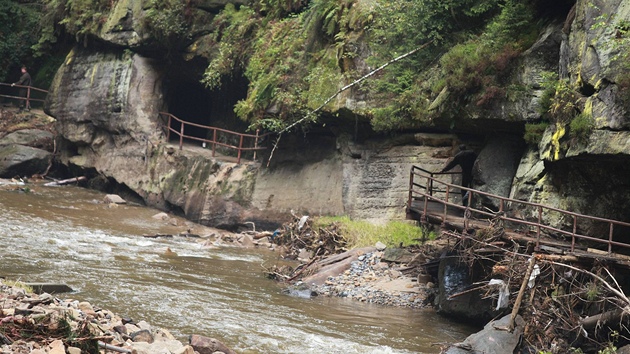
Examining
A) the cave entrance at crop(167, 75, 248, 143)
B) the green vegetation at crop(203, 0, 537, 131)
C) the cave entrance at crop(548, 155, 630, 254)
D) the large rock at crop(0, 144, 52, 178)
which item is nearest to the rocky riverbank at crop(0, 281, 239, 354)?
the cave entrance at crop(548, 155, 630, 254)

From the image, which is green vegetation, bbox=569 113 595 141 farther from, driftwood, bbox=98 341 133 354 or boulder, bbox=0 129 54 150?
boulder, bbox=0 129 54 150

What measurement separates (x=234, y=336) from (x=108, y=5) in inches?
806

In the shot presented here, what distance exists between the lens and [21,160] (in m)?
30.3

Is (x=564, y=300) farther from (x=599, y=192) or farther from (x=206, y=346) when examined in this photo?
(x=206, y=346)

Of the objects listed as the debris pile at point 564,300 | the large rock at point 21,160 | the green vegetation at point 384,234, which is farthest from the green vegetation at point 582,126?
the large rock at point 21,160

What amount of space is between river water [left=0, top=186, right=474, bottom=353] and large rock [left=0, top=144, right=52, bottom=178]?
7687 millimetres

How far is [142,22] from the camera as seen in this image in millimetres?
28328

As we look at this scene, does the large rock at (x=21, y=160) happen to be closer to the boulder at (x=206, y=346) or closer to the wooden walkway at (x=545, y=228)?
the wooden walkway at (x=545, y=228)

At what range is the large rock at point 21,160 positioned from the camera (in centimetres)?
2980

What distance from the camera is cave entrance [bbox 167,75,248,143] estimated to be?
29688 millimetres

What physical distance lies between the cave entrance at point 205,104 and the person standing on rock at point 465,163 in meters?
11.9

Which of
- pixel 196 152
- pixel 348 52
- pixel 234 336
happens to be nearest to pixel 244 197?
pixel 196 152

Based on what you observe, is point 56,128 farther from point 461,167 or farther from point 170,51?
point 461,167

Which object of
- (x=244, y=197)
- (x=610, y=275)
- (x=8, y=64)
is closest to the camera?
(x=610, y=275)
